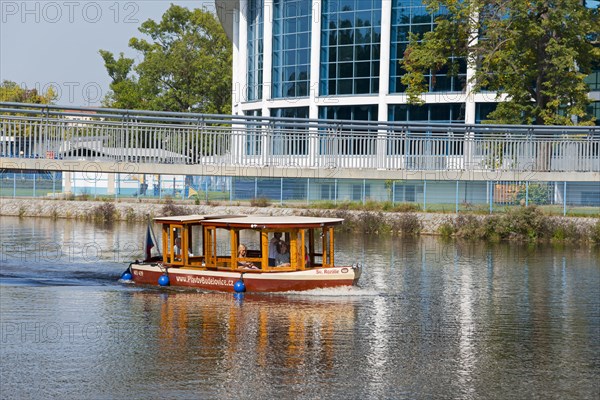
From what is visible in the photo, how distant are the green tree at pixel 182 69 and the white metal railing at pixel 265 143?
5779cm

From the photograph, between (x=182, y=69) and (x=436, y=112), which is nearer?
(x=436, y=112)

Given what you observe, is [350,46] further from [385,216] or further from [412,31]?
[385,216]

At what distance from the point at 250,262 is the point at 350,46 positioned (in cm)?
3887

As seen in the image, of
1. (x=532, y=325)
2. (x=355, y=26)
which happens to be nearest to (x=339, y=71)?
(x=355, y=26)

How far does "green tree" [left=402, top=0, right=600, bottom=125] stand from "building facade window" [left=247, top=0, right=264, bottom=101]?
24833mm

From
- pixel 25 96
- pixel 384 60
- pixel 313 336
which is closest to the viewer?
pixel 313 336

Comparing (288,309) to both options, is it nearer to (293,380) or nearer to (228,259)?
(228,259)

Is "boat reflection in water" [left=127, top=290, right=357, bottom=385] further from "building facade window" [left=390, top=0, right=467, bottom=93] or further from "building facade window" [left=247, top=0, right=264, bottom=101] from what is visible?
"building facade window" [left=247, top=0, right=264, bottom=101]

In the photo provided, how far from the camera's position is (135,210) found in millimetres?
62938

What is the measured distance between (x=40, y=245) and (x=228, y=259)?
1439 centimetres

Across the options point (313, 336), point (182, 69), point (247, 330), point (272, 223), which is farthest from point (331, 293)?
point (182, 69)

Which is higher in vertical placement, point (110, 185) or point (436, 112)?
point (436, 112)

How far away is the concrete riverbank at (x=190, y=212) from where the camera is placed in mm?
54625

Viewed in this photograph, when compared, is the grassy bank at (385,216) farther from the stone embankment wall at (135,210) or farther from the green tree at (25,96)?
the green tree at (25,96)
